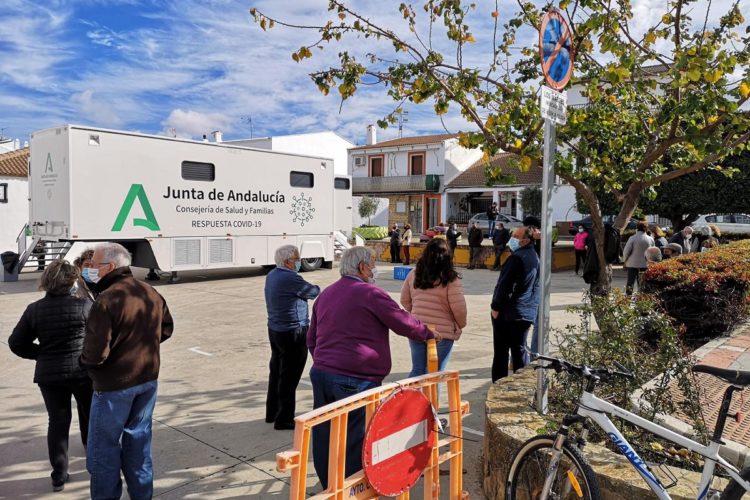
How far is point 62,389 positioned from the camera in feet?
13.9

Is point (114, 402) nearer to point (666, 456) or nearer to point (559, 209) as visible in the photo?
point (666, 456)

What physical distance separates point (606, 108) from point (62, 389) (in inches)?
215

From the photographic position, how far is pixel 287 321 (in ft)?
17.1

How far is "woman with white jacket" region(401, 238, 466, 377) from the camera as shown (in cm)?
492

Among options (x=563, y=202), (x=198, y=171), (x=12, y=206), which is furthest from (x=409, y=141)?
(x=198, y=171)

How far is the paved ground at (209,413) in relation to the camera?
13.9 ft

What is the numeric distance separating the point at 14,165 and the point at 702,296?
2914 centimetres

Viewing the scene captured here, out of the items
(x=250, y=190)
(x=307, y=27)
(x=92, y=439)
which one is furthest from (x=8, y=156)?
(x=92, y=439)

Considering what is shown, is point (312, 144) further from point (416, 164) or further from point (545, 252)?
point (545, 252)

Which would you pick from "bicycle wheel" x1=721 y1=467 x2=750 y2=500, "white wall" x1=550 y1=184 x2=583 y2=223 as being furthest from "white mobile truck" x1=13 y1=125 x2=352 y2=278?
"white wall" x1=550 y1=184 x2=583 y2=223

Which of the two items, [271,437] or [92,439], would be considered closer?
[92,439]

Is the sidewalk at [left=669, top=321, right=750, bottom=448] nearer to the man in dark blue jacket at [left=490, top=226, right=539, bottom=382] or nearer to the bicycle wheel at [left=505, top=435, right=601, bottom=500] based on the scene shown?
the bicycle wheel at [left=505, top=435, right=601, bottom=500]

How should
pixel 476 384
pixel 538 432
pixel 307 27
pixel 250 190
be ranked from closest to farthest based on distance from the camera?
1. pixel 538 432
2. pixel 307 27
3. pixel 476 384
4. pixel 250 190

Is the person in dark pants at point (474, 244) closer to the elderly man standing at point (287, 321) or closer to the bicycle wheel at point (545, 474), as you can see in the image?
the elderly man standing at point (287, 321)
